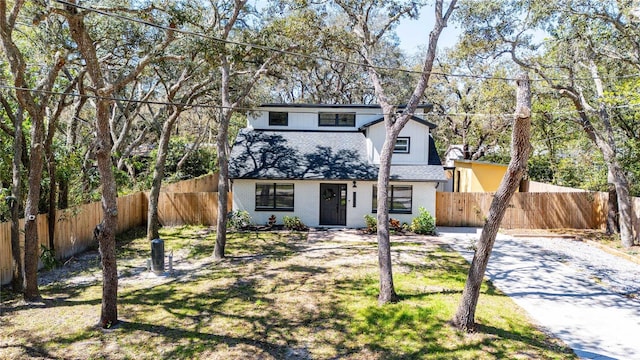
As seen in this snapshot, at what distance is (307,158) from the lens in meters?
18.4

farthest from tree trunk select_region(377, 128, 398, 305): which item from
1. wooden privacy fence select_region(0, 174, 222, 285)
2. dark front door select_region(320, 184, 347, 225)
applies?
dark front door select_region(320, 184, 347, 225)

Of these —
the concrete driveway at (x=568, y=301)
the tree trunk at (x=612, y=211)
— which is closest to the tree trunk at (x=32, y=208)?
the concrete driveway at (x=568, y=301)

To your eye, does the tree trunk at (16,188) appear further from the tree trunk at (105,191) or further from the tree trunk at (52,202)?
the tree trunk at (52,202)

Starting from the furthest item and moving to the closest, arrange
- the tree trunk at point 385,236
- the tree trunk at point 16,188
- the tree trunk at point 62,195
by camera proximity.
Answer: the tree trunk at point 62,195, the tree trunk at point 385,236, the tree trunk at point 16,188

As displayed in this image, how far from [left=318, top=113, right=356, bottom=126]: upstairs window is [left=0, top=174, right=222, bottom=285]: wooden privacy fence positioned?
7.02 meters

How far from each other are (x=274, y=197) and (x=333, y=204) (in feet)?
8.93

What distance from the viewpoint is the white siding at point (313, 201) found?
17.3 m

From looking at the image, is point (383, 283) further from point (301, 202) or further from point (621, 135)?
point (621, 135)

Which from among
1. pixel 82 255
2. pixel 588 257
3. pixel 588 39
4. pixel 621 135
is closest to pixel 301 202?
pixel 82 255

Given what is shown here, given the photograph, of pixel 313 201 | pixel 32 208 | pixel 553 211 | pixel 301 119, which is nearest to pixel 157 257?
pixel 32 208

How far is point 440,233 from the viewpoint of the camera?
1672 centimetres

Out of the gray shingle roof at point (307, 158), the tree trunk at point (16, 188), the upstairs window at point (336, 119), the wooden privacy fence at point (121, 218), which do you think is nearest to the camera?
the tree trunk at point (16, 188)

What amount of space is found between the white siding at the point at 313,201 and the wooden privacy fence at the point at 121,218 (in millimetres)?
1345

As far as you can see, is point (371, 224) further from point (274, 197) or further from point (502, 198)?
point (502, 198)
